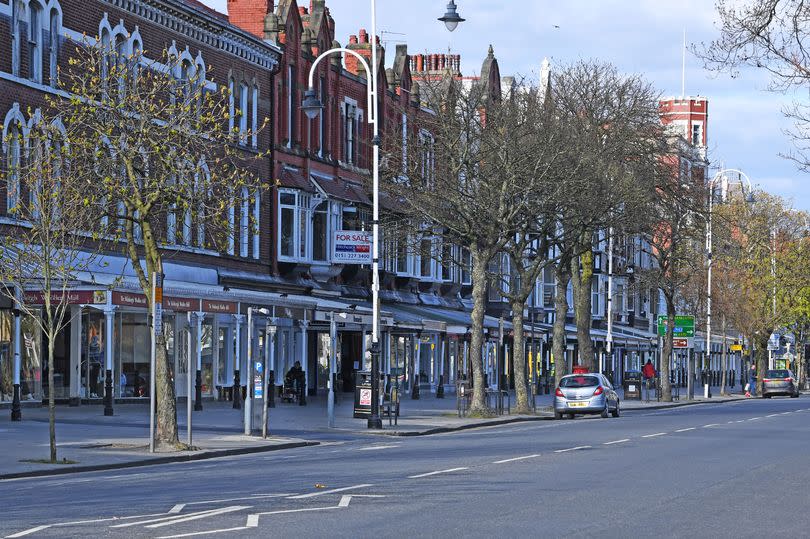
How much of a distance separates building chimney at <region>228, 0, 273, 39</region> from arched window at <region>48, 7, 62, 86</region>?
15745 mm

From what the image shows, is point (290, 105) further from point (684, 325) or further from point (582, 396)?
point (684, 325)

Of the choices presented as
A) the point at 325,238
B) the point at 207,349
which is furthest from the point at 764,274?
the point at 207,349

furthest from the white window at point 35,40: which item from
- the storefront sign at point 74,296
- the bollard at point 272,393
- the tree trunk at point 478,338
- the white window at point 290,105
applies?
the white window at point 290,105

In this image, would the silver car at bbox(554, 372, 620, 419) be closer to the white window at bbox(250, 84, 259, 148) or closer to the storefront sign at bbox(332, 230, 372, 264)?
the storefront sign at bbox(332, 230, 372, 264)

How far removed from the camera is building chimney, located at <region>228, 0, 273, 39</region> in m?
57.1

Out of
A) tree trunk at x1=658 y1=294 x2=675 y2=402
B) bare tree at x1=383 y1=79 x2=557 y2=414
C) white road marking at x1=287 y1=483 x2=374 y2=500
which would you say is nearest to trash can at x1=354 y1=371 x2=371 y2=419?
bare tree at x1=383 y1=79 x2=557 y2=414

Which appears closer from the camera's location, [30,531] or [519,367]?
[30,531]

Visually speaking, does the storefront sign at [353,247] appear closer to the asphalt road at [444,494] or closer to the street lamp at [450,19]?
the street lamp at [450,19]

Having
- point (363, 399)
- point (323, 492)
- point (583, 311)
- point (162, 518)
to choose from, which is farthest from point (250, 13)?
point (162, 518)

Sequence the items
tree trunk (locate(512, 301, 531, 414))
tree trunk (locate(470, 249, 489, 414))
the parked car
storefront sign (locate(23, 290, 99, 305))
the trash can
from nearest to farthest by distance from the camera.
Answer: storefront sign (locate(23, 290, 99, 305)) < the trash can < tree trunk (locate(470, 249, 489, 414)) < tree trunk (locate(512, 301, 531, 414)) < the parked car

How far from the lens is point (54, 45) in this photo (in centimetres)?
4141

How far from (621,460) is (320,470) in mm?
5257

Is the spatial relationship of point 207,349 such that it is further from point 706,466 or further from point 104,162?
point 706,466

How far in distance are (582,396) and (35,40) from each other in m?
19.6
